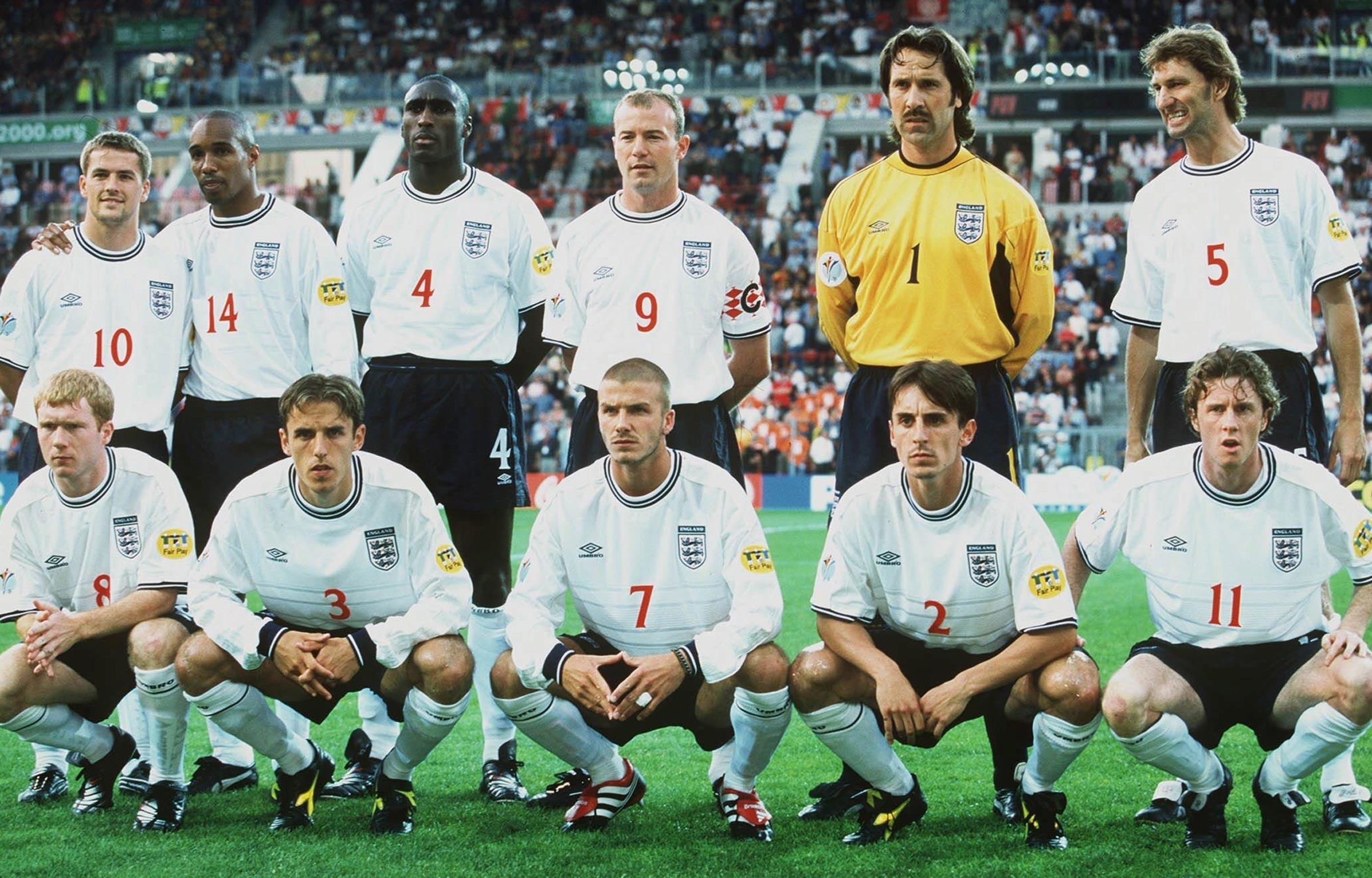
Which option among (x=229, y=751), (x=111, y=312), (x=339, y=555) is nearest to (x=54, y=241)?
(x=111, y=312)

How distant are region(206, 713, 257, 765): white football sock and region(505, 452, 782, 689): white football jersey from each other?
1494 mm

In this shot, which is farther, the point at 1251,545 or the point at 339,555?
the point at 339,555

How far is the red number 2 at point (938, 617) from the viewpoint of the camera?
4.72m

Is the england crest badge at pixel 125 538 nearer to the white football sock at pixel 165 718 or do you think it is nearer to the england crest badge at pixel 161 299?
the white football sock at pixel 165 718

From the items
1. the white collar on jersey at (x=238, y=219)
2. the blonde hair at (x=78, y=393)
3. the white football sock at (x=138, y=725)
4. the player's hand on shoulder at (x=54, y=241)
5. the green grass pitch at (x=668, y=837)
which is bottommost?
the green grass pitch at (x=668, y=837)

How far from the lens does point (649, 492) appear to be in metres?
4.89

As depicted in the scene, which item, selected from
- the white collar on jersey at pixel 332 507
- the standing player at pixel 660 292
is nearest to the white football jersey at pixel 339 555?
the white collar on jersey at pixel 332 507

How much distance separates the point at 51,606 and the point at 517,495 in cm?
179

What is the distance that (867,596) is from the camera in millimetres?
→ 4816

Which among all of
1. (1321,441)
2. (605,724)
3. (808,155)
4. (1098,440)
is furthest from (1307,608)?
(808,155)

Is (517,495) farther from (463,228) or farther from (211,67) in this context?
(211,67)

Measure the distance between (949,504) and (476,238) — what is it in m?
2.29

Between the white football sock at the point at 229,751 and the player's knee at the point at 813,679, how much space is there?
230 cm

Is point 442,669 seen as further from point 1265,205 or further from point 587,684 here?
point 1265,205
